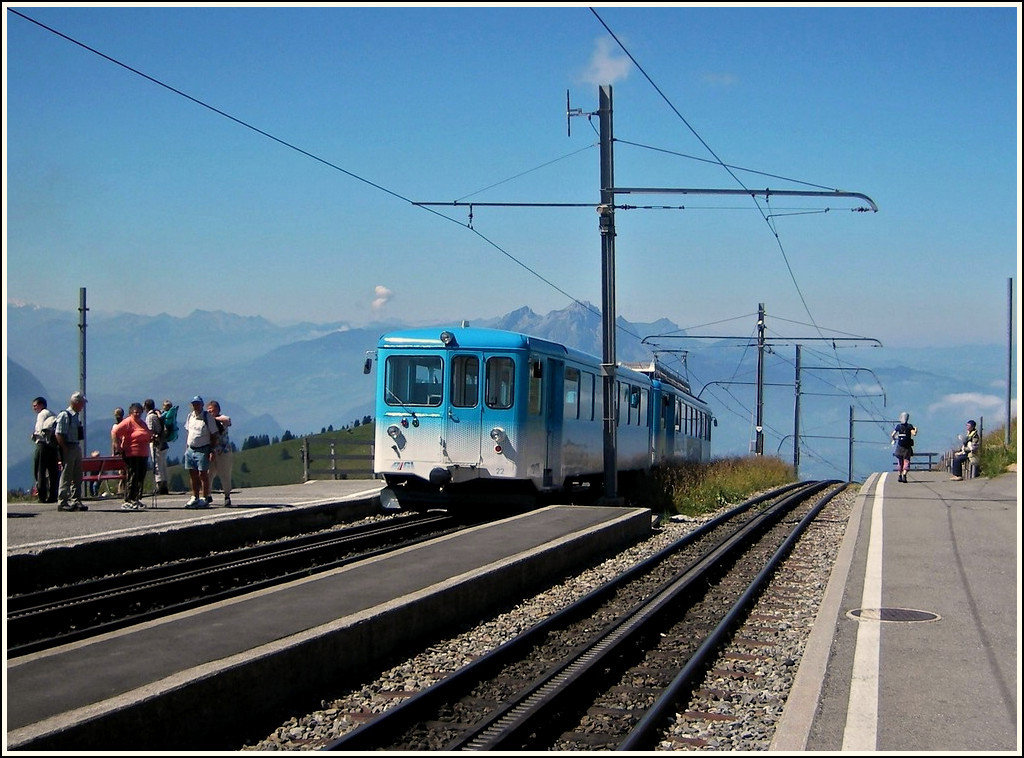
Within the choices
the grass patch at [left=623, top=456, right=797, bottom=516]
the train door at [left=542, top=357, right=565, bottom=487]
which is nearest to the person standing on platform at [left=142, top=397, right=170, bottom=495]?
the train door at [left=542, top=357, right=565, bottom=487]

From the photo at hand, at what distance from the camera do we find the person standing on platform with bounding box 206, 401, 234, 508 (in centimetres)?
1850

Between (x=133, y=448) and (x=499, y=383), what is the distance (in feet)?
18.6

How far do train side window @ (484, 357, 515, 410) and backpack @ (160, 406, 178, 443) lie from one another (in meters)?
5.97

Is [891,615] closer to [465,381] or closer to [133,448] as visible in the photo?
[465,381]

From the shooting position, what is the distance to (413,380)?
18.7 meters

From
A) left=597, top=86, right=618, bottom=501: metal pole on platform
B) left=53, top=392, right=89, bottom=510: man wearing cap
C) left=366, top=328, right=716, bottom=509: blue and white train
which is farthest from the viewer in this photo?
left=597, top=86, right=618, bottom=501: metal pole on platform

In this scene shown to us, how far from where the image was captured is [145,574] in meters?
12.6

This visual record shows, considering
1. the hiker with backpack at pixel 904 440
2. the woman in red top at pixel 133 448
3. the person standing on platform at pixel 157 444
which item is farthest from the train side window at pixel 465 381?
the hiker with backpack at pixel 904 440

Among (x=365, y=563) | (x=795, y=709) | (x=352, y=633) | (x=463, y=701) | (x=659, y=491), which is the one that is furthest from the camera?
(x=659, y=491)

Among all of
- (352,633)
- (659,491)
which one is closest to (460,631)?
(352,633)

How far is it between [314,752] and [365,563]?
231 inches

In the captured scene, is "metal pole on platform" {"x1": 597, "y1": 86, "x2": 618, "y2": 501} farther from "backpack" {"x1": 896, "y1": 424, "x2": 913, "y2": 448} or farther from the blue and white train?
"backpack" {"x1": 896, "y1": 424, "x2": 913, "y2": 448}

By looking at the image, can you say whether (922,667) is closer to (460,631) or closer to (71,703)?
(460,631)

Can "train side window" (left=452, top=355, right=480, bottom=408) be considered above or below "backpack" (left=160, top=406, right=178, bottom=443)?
above
